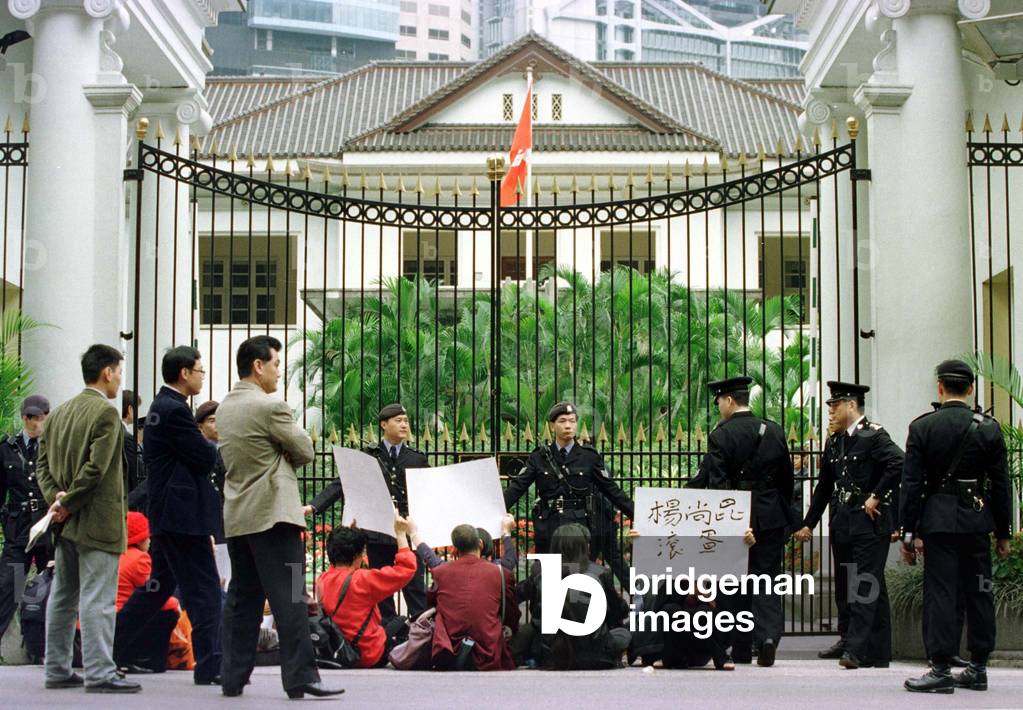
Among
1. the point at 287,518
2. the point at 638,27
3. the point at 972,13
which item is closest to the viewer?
the point at 287,518

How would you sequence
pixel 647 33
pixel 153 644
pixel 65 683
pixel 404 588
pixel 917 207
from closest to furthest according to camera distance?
pixel 65 683 < pixel 153 644 < pixel 404 588 < pixel 917 207 < pixel 647 33

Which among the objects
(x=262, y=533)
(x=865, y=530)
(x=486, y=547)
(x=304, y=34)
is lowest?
(x=486, y=547)

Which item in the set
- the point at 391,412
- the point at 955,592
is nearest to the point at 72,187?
the point at 391,412

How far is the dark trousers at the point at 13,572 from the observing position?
970cm

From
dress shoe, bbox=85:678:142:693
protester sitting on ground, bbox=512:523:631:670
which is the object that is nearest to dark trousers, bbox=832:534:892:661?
protester sitting on ground, bbox=512:523:631:670

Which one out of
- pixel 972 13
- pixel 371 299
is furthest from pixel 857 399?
pixel 371 299

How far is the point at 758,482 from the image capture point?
9.84 m

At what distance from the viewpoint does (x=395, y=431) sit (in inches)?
421

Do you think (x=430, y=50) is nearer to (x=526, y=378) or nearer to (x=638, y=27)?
(x=638, y=27)

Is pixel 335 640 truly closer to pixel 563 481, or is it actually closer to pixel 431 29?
pixel 563 481

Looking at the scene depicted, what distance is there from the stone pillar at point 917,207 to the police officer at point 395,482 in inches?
141

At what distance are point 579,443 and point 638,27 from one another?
106 meters

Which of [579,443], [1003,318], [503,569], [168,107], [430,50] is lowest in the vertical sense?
[503,569]

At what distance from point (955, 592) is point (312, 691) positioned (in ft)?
11.9
